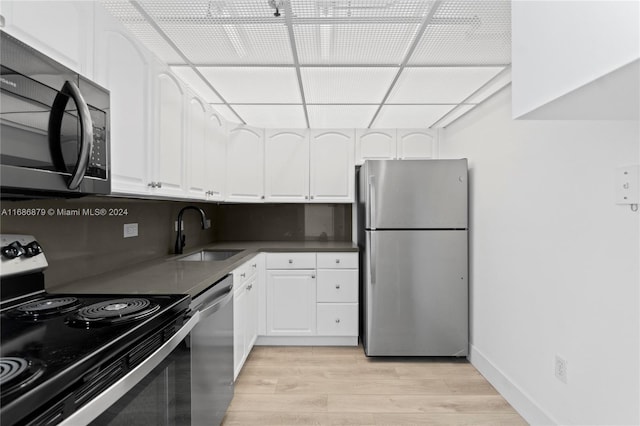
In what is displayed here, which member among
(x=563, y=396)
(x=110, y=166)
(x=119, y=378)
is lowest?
(x=563, y=396)

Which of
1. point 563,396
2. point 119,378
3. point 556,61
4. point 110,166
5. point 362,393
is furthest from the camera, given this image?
point 362,393

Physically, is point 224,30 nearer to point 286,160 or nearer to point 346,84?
point 346,84

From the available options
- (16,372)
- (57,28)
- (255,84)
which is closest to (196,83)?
(255,84)

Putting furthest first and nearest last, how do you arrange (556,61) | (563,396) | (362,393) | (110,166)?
(362,393) → (563,396) → (110,166) → (556,61)

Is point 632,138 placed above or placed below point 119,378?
above

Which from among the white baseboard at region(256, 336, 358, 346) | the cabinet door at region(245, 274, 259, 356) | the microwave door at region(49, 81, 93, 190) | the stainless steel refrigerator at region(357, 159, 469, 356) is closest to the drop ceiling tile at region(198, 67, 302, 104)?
the stainless steel refrigerator at region(357, 159, 469, 356)

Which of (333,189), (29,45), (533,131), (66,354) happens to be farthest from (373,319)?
(29,45)

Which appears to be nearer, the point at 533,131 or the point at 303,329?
the point at 533,131

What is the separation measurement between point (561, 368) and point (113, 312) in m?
2.05

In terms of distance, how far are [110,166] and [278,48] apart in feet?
3.33

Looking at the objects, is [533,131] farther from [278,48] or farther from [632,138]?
[278,48]

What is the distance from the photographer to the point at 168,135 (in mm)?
2014

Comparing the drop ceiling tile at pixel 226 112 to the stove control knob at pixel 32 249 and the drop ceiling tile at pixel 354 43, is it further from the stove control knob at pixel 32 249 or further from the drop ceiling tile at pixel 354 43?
the stove control knob at pixel 32 249

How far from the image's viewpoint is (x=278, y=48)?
1.89 metres
